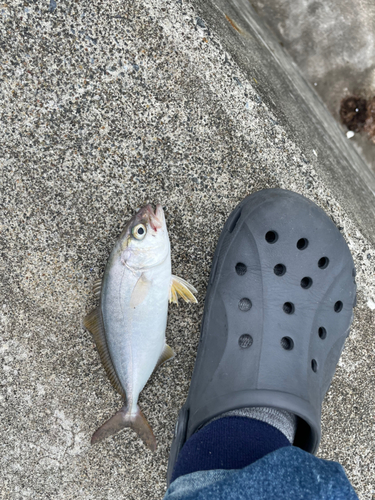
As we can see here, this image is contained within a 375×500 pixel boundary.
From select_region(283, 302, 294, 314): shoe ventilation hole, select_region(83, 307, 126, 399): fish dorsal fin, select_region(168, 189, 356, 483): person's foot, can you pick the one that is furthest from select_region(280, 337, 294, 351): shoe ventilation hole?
select_region(83, 307, 126, 399): fish dorsal fin

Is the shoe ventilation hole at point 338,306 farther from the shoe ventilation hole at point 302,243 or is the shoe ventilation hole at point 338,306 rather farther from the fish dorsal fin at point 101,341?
the fish dorsal fin at point 101,341

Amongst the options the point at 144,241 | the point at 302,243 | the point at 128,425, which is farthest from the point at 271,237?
the point at 128,425

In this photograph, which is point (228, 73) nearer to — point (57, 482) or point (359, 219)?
point (359, 219)

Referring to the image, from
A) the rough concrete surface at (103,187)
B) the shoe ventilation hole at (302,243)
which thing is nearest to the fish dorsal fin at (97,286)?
the rough concrete surface at (103,187)

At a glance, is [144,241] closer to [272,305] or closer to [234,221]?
[234,221]

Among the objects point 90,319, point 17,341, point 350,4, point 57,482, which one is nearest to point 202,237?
point 90,319

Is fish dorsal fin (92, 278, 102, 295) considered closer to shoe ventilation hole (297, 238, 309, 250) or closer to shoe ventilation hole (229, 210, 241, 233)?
shoe ventilation hole (229, 210, 241, 233)
